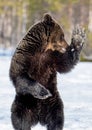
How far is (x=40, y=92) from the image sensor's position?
481 cm

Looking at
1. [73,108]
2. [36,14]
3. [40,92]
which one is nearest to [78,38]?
[40,92]

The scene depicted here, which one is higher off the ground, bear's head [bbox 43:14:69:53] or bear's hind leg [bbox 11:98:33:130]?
bear's head [bbox 43:14:69:53]

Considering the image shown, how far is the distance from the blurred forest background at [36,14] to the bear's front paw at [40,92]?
1723 inches

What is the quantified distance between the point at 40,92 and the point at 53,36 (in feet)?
2.12

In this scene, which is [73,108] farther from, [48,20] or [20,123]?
[48,20]

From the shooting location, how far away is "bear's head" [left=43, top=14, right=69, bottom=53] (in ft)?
17.0

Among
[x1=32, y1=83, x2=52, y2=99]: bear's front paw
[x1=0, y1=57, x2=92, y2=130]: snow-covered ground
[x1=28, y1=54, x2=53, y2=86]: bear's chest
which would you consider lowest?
[x1=0, y1=57, x2=92, y2=130]: snow-covered ground

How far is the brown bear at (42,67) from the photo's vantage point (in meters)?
5.08

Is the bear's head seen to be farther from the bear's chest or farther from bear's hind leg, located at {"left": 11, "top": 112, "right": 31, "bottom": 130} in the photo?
bear's hind leg, located at {"left": 11, "top": 112, "right": 31, "bottom": 130}

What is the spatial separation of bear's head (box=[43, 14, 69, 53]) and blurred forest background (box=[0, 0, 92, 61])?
43360mm

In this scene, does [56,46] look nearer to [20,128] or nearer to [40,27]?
[40,27]

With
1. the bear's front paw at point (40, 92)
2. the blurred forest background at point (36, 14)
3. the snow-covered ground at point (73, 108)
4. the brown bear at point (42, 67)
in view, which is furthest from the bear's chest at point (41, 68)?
the blurred forest background at point (36, 14)

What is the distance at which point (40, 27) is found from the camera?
515 cm

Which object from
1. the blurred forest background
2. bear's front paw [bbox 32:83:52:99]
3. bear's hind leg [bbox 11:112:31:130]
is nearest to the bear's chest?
bear's front paw [bbox 32:83:52:99]
